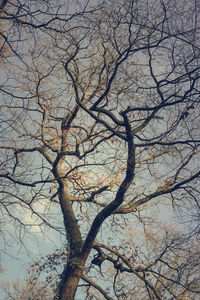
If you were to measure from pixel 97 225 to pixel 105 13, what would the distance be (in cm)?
425

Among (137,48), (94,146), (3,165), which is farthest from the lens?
(94,146)

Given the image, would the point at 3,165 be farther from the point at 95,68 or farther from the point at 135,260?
the point at 135,260

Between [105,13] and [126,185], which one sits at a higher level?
[105,13]

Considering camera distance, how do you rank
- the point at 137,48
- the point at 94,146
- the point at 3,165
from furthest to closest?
1. the point at 94,146
2. the point at 137,48
3. the point at 3,165

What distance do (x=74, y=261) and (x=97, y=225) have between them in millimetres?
942

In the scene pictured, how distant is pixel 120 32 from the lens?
17.0 ft

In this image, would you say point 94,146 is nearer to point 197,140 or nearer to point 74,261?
point 197,140

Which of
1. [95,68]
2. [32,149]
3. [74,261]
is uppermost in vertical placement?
[95,68]

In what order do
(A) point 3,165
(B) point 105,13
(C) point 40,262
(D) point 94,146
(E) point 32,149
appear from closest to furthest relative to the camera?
(A) point 3,165, (B) point 105,13, (D) point 94,146, (E) point 32,149, (C) point 40,262

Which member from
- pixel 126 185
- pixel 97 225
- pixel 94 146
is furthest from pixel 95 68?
pixel 97 225

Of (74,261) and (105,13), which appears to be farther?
(74,261)

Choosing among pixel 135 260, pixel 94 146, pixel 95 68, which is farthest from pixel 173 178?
pixel 95 68

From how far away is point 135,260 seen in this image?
679 cm

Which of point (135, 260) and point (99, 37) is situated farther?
point (135, 260)
